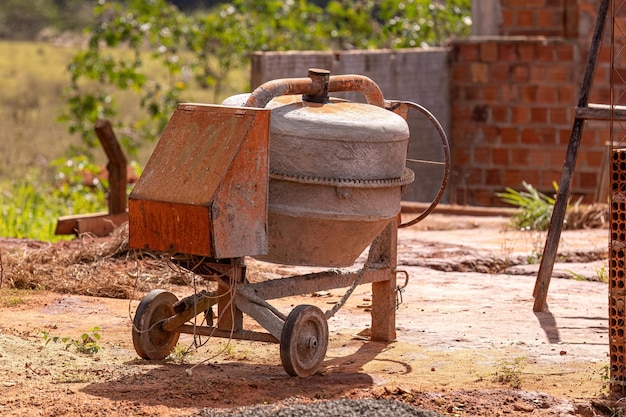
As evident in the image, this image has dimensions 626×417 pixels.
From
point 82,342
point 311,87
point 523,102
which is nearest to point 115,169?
point 82,342

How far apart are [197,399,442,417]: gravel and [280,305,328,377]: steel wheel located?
1.70 ft

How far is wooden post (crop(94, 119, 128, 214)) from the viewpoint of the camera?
8516 millimetres

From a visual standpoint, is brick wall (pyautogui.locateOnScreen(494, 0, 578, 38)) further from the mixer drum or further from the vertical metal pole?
the mixer drum

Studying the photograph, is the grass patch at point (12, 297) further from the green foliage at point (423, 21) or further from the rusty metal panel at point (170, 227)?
the green foliage at point (423, 21)

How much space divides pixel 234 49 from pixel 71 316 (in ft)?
28.7

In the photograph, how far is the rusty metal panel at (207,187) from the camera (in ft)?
14.9

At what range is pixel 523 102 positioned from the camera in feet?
37.5

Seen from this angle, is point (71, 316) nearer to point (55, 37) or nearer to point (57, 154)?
point (57, 154)

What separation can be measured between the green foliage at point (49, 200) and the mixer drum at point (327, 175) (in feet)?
16.0

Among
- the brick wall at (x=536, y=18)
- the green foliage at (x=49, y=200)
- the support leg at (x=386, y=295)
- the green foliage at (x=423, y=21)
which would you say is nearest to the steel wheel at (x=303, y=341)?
the support leg at (x=386, y=295)

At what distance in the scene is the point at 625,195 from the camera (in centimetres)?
471

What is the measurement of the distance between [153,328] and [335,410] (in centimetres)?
126

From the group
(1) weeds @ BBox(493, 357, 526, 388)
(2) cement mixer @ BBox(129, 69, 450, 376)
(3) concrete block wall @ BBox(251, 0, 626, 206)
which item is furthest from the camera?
(3) concrete block wall @ BBox(251, 0, 626, 206)

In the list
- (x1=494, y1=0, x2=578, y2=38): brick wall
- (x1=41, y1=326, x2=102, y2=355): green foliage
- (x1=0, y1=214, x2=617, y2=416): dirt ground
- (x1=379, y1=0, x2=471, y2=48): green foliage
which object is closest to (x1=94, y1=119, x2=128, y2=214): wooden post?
(x1=0, y1=214, x2=617, y2=416): dirt ground
